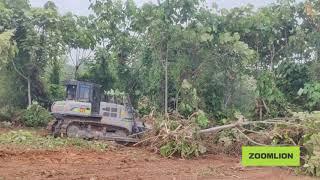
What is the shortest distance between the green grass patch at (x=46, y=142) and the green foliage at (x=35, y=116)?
474cm

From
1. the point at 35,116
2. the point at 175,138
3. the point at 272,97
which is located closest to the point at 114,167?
A: the point at 175,138

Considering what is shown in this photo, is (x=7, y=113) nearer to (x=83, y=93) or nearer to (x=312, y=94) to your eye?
(x=83, y=93)

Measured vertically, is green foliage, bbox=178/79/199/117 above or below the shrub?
above

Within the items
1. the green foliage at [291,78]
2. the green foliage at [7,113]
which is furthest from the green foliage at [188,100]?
the green foliage at [7,113]

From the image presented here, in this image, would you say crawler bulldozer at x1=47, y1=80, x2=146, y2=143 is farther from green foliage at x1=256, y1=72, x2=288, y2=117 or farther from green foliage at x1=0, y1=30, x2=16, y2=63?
green foliage at x1=256, y1=72, x2=288, y2=117

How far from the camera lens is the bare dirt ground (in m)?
8.82

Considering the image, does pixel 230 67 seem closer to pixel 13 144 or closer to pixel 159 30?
pixel 159 30

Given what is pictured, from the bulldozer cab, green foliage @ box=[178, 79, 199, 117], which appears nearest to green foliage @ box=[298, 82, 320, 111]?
green foliage @ box=[178, 79, 199, 117]

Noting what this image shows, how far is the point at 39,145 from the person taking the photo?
1201 centimetres

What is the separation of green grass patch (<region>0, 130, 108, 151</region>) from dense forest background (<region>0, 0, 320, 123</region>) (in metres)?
3.11

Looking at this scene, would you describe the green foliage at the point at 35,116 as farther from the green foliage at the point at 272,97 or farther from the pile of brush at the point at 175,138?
the green foliage at the point at 272,97

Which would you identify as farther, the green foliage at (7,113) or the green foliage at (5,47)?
the green foliage at (7,113)

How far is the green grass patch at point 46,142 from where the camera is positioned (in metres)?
12.1

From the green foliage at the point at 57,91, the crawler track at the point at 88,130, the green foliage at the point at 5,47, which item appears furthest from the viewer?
the green foliage at the point at 57,91
